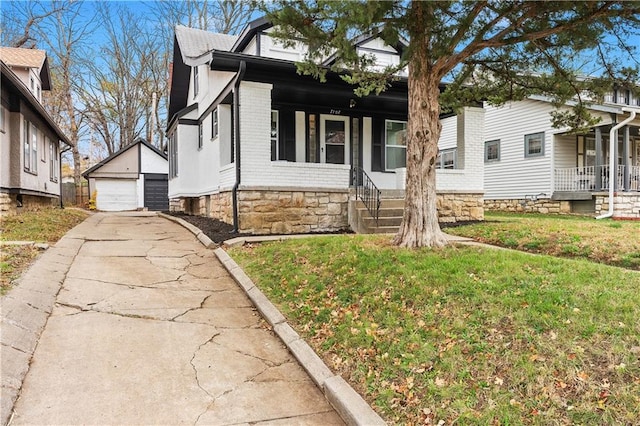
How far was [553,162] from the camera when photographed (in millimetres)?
16031

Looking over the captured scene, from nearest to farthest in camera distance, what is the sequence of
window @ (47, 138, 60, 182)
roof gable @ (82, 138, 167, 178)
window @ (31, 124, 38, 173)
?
1. window @ (31, 124, 38, 173)
2. window @ (47, 138, 60, 182)
3. roof gable @ (82, 138, 167, 178)

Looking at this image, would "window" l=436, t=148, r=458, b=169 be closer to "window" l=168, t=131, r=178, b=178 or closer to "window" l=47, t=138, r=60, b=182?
"window" l=168, t=131, r=178, b=178

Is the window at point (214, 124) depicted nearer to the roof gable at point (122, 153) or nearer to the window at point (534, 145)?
the window at point (534, 145)

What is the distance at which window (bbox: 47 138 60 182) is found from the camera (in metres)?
17.0

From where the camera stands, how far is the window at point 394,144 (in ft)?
40.7

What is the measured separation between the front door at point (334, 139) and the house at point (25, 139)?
25.8 ft

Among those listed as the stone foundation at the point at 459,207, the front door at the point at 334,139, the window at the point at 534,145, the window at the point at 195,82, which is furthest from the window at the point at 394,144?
the window at the point at 534,145

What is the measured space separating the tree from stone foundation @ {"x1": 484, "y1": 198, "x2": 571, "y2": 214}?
→ 1028 cm

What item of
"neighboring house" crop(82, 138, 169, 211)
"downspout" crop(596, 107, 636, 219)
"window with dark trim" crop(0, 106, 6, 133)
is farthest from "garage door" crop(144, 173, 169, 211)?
"downspout" crop(596, 107, 636, 219)

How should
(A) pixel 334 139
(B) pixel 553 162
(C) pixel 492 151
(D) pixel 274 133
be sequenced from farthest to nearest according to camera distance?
(C) pixel 492 151 → (B) pixel 553 162 → (A) pixel 334 139 → (D) pixel 274 133

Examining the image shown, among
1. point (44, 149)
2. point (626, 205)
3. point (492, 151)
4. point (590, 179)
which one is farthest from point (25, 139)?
point (626, 205)

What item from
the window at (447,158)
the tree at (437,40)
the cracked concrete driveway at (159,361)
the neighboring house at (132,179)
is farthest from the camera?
the neighboring house at (132,179)

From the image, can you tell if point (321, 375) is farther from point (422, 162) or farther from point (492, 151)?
point (492, 151)

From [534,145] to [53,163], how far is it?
67.9 ft
